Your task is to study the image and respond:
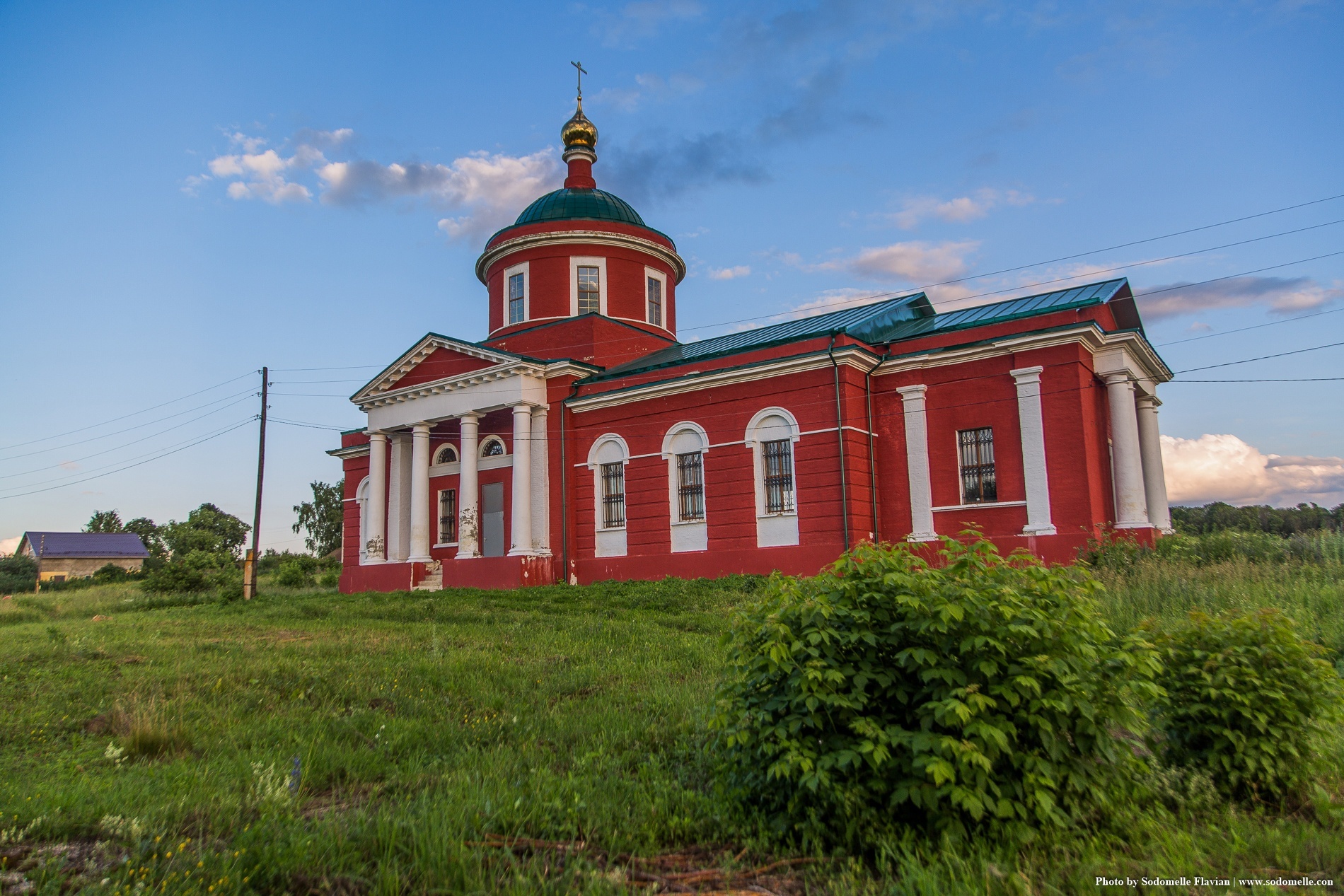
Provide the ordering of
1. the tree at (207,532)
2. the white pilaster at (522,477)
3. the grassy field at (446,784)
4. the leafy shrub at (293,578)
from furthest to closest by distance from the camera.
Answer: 1. the tree at (207,532)
2. the leafy shrub at (293,578)
3. the white pilaster at (522,477)
4. the grassy field at (446,784)

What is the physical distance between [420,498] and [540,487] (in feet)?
14.6

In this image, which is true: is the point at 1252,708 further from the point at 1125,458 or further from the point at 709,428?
the point at 709,428

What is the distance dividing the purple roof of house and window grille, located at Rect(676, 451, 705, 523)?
2407 inches

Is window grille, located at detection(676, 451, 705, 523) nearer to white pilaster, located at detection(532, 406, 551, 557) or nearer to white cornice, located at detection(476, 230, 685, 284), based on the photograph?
white pilaster, located at detection(532, 406, 551, 557)

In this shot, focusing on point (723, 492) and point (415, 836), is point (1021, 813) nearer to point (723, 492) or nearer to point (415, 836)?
point (415, 836)

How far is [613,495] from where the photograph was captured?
898 inches

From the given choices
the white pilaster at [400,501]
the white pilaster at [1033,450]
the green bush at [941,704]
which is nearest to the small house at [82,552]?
the white pilaster at [400,501]

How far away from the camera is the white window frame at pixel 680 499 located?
20.9m

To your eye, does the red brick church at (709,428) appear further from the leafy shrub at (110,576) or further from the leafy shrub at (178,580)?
the leafy shrub at (110,576)

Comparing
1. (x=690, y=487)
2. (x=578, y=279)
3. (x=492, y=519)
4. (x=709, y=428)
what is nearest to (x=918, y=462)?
(x=709, y=428)

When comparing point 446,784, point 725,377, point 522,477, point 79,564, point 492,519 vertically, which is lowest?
point 446,784

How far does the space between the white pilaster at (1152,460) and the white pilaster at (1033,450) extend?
4.80 m

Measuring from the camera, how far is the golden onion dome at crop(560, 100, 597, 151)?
97.8 feet

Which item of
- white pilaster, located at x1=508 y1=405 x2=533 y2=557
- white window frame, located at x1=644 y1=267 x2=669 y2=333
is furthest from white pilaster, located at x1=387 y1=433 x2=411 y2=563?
white window frame, located at x1=644 y1=267 x2=669 y2=333
